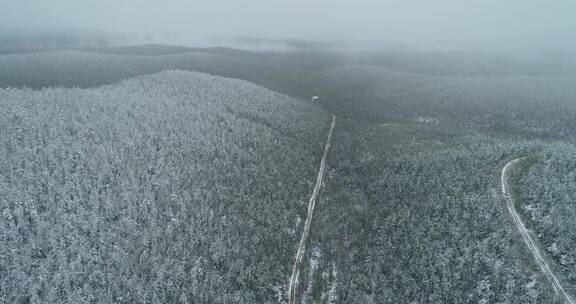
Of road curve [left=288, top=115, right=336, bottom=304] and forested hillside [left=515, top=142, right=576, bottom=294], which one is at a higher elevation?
forested hillside [left=515, top=142, right=576, bottom=294]

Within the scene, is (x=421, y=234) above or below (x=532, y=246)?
below

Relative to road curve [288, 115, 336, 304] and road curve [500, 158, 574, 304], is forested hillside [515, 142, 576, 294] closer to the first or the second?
road curve [500, 158, 574, 304]

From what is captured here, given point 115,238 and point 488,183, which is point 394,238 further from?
point 115,238

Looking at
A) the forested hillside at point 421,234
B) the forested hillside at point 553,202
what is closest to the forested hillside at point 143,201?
the forested hillside at point 421,234

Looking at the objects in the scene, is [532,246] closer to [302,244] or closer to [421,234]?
[421,234]

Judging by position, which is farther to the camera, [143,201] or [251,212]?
[251,212]

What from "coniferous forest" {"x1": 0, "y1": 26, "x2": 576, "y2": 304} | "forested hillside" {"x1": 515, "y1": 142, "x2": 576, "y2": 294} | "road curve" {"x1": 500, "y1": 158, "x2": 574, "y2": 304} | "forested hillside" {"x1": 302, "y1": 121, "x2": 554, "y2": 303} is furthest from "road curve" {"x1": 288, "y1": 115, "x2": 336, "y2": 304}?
"forested hillside" {"x1": 515, "y1": 142, "x2": 576, "y2": 294}

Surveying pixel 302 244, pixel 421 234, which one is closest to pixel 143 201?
pixel 302 244

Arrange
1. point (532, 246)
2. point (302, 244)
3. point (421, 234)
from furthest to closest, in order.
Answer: point (302, 244), point (421, 234), point (532, 246)

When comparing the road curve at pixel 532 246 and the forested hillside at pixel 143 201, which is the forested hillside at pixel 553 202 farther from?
the forested hillside at pixel 143 201

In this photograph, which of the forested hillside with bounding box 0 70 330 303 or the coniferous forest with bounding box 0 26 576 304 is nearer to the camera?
the forested hillside with bounding box 0 70 330 303
